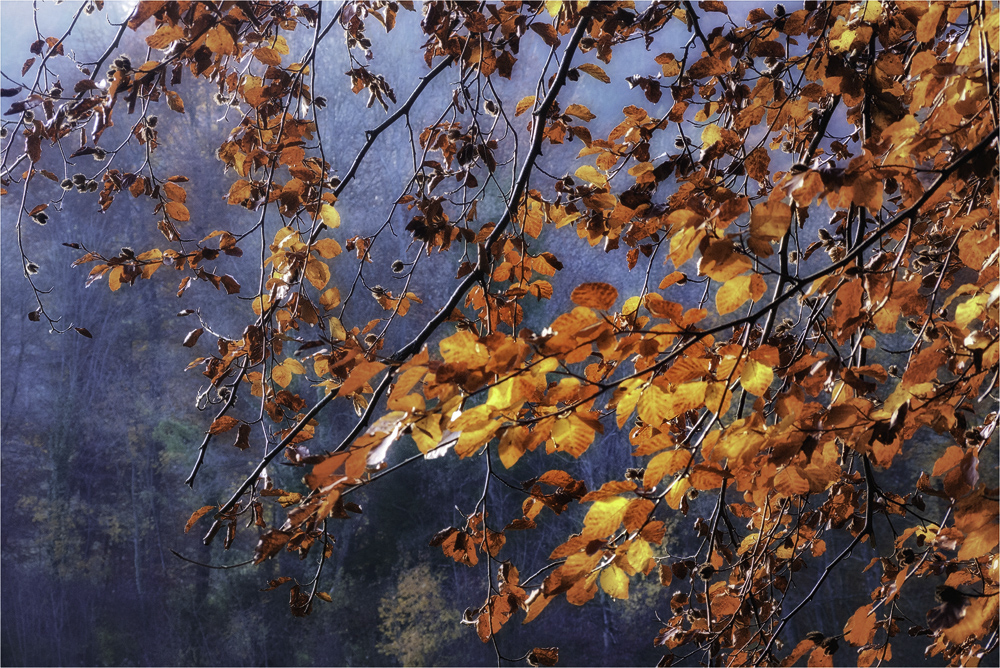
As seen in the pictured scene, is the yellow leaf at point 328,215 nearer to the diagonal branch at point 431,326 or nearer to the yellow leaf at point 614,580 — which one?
the diagonal branch at point 431,326

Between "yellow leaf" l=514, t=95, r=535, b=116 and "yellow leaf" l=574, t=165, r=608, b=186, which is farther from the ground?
"yellow leaf" l=514, t=95, r=535, b=116

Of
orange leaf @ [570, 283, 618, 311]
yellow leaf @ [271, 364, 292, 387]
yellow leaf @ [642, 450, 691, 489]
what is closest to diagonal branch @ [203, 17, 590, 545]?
orange leaf @ [570, 283, 618, 311]

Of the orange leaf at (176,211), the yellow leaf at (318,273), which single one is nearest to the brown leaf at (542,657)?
the yellow leaf at (318,273)

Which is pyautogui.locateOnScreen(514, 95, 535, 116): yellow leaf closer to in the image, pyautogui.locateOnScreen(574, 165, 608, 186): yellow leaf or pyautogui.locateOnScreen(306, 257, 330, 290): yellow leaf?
pyautogui.locateOnScreen(574, 165, 608, 186): yellow leaf

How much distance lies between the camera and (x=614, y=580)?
2.07 ft

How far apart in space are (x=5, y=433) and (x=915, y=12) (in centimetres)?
528

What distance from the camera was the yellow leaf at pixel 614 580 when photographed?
63 cm

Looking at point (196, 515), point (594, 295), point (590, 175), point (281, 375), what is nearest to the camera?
point (594, 295)

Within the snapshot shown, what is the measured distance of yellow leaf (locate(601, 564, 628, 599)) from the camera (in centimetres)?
63

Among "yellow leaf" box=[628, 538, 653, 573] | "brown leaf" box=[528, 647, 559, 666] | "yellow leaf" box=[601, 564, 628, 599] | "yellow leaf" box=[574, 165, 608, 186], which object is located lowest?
"brown leaf" box=[528, 647, 559, 666]

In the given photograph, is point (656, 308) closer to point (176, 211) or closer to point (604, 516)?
point (604, 516)

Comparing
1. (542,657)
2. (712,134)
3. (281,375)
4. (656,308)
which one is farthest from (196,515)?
(712,134)

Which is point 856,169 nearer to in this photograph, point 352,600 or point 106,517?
point 352,600

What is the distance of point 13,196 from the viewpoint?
14.8 ft
